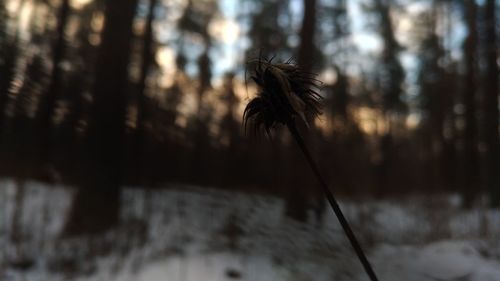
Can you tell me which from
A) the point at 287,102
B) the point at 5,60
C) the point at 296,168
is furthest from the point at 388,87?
the point at 287,102

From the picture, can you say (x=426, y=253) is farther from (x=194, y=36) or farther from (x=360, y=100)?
(x=360, y=100)

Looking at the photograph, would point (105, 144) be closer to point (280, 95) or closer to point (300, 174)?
point (300, 174)

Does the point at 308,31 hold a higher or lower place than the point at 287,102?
higher

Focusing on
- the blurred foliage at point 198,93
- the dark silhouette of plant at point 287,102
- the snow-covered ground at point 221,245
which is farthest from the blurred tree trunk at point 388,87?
the dark silhouette of plant at point 287,102

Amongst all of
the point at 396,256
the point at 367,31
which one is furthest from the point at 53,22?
the point at 367,31

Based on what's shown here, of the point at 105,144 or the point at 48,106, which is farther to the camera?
the point at 48,106

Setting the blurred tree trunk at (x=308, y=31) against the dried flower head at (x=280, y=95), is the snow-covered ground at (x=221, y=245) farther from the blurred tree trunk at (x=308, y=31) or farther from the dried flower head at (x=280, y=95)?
the blurred tree trunk at (x=308, y=31)
